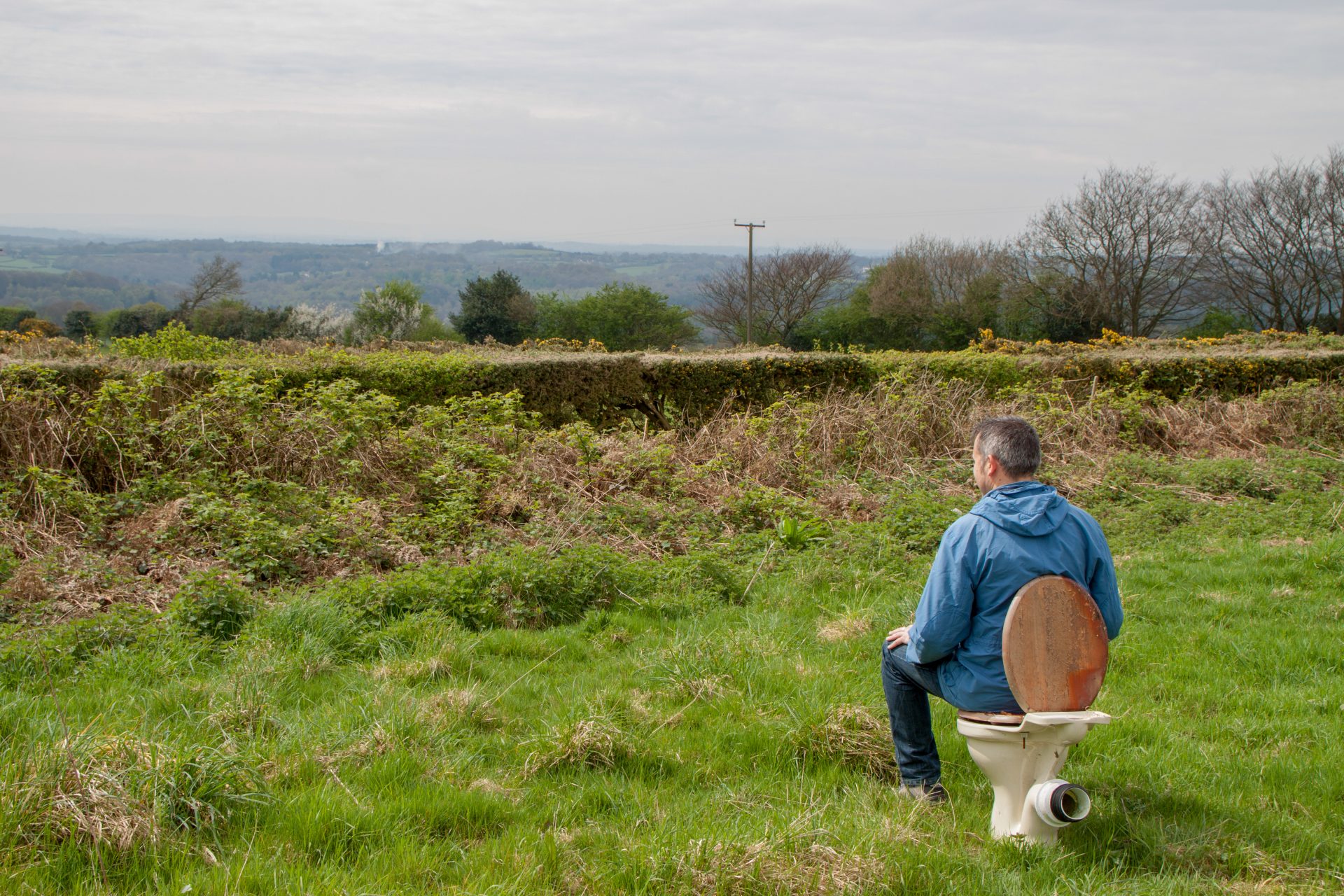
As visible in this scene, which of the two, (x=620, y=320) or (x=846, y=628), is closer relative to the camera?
(x=846, y=628)

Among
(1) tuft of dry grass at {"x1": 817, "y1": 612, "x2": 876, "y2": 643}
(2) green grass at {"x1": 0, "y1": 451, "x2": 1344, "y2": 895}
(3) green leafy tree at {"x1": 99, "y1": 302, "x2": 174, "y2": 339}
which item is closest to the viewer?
(2) green grass at {"x1": 0, "y1": 451, "x2": 1344, "y2": 895}

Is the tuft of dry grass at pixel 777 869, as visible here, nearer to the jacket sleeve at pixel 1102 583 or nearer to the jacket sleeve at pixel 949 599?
the jacket sleeve at pixel 949 599

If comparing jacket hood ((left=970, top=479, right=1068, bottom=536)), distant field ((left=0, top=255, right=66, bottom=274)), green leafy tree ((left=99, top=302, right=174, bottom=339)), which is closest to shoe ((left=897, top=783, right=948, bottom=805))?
jacket hood ((left=970, top=479, right=1068, bottom=536))

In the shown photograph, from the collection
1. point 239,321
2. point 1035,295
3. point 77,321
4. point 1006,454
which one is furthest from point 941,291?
point 1006,454

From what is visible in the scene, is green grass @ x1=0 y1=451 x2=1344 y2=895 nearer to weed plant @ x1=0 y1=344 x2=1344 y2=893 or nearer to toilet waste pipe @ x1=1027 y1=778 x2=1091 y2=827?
weed plant @ x1=0 y1=344 x2=1344 y2=893

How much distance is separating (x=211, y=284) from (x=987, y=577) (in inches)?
2169

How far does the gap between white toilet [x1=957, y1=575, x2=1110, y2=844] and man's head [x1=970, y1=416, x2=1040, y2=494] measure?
38 centimetres

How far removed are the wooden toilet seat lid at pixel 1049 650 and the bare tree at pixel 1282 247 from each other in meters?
49.0

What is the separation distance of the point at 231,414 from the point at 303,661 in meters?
4.50

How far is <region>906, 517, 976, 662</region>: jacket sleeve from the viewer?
288cm

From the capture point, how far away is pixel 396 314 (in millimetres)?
53969

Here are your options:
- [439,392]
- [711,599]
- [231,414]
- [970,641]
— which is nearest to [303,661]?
[711,599]

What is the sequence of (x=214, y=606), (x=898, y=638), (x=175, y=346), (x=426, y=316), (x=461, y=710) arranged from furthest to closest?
(x=426, y=316)
(x=175, y=346)
(x=214, y=606)
(x=461, y=710)
(x=898, y=638)

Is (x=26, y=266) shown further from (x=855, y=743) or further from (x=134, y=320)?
(x=855, y=743)
